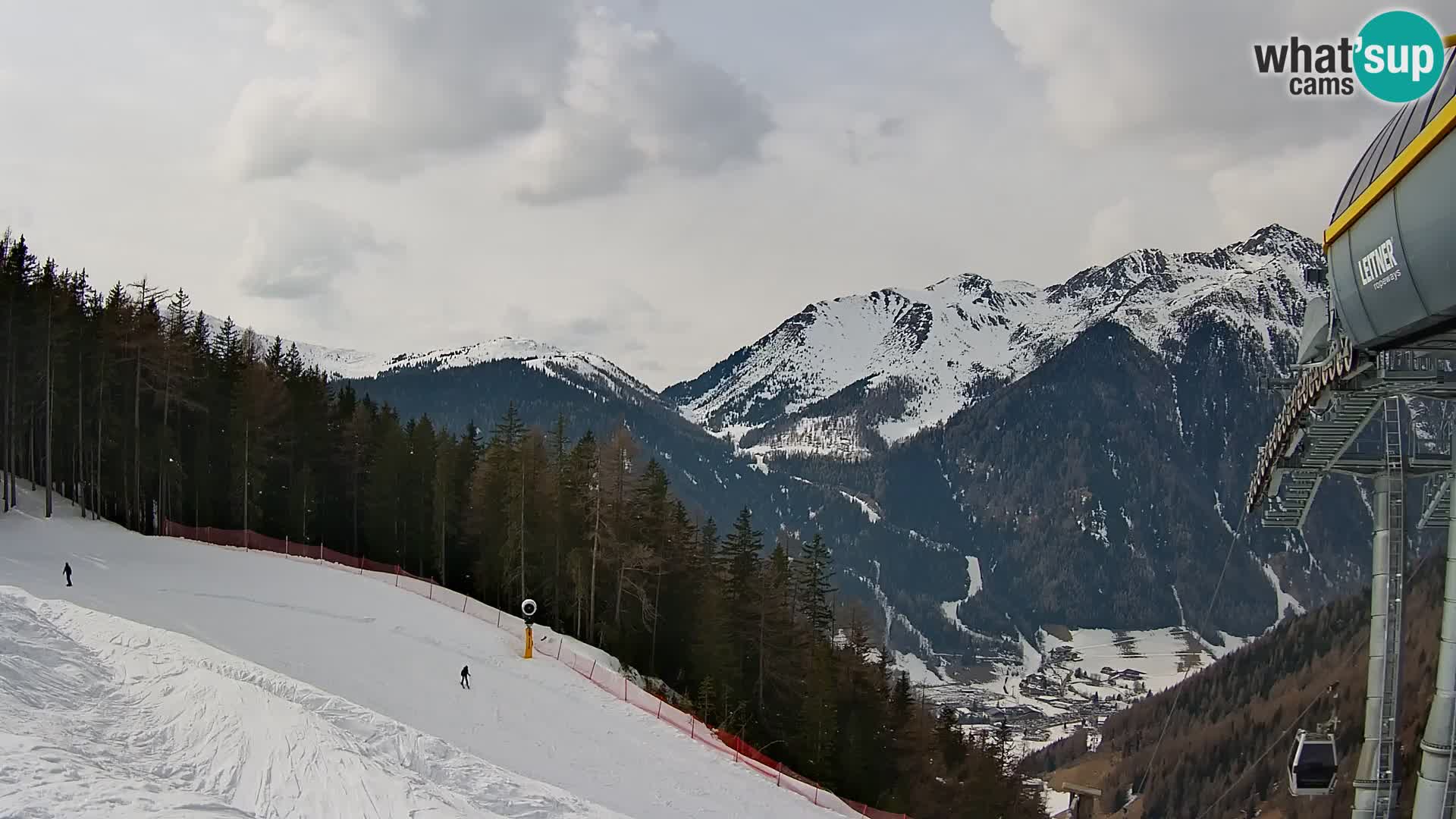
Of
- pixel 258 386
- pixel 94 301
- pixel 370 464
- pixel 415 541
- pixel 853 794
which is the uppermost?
pixel 94 301

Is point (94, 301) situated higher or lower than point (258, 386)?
higher

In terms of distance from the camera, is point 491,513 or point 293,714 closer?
point 293,714

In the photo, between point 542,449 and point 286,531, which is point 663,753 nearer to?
point 542,449

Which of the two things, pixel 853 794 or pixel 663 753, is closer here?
pixel 663 753

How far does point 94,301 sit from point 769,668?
44.3 m

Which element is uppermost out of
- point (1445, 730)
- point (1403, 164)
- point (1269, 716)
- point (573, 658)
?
point (1403, 164)

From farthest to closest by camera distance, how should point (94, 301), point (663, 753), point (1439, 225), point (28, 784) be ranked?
1. point (94, 301)
2. point (663, 753)
3. point (28, 784)
4. point (1439, 225)

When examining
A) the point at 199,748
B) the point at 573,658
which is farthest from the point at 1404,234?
the point at 573,658

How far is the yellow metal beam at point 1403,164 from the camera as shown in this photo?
9344mm

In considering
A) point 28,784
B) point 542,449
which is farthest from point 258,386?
point 28,784

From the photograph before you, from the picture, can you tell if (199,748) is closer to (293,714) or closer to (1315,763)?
(293,714)

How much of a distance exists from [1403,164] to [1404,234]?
76 centimetres

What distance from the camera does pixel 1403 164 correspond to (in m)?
10.4

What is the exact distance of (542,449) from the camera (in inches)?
2100
